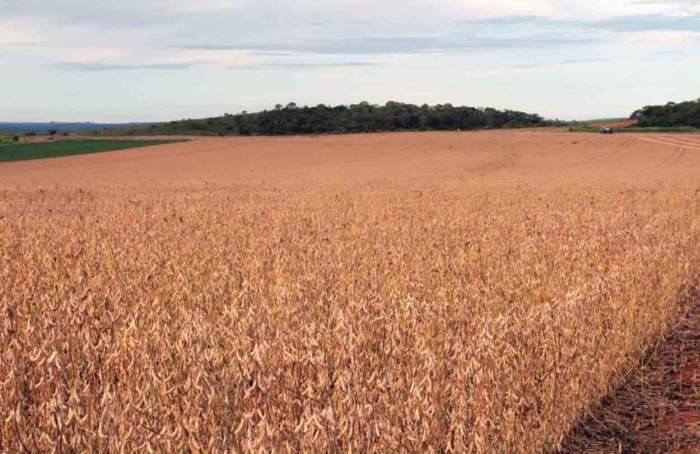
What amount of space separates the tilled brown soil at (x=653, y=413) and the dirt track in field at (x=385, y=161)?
23.5 m

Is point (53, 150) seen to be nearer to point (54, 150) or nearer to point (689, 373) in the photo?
point (54, 150)

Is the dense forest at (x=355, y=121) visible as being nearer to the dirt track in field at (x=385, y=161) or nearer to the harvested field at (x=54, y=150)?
the dirt track in field at (x=385, y=161)

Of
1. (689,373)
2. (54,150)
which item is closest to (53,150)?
(54,150)

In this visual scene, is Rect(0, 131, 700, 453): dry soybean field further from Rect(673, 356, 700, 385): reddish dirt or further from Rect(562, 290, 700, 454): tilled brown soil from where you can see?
Rect(673, 356, 700, 385): reddish dirt

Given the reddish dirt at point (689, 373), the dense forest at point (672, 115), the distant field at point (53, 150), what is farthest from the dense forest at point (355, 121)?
the reddish dirt at point (689, 373)

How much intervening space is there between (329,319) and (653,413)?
237cm

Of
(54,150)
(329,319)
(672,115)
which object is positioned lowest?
(54,150)

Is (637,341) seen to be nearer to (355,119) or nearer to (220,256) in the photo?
(220,256)

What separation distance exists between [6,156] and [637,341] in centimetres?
6162

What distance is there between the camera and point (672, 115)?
8131cm

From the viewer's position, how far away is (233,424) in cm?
344

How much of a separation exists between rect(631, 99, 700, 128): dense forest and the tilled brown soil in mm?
78846

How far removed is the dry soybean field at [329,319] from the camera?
3.30 m

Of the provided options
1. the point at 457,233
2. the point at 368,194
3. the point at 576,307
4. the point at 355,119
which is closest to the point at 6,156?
the point at 355,119
